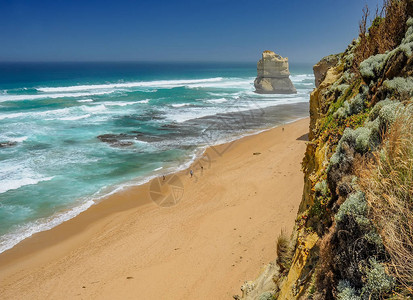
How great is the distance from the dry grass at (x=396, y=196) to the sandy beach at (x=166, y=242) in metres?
6.67

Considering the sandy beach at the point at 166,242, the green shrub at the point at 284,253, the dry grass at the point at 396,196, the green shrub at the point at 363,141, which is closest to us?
the dry grass at the point at 396,196

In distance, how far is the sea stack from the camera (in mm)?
60906

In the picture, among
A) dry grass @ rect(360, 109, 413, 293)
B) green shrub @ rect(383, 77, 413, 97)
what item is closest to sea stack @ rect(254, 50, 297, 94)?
green shrub @ rect(383, 77, 413, 97)

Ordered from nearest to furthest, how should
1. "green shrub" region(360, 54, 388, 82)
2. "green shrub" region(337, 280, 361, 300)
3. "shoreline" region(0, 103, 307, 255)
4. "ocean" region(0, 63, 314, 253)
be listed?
"green shrub" region(337, 280, 361, 300) → "green shrub" region(360, 54, 388, 82) → "shoreline" region(0, 103, 307, 255) → "ocean" region(0, 63, 314, 253)

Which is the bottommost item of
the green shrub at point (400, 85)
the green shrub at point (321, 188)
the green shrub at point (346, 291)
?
the green shrub at point (346, 291)

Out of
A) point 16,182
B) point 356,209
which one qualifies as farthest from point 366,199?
point 16,182

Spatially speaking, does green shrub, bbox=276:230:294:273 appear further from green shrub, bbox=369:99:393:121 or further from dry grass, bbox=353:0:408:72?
dry grass, bbox=353:0:408:72

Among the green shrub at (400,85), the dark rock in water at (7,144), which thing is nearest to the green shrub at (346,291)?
the green shrub at (400,85)

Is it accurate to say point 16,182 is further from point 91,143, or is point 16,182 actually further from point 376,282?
point 376,282

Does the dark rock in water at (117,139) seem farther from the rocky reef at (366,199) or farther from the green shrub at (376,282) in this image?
the green shrub at (376,282)

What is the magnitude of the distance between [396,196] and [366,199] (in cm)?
37

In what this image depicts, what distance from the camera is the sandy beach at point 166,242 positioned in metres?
9.39

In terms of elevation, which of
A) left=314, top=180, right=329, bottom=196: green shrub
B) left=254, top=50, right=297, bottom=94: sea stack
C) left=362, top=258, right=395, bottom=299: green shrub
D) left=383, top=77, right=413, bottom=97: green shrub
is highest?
left=254, top=50, right=297, bottom=94: sea stack

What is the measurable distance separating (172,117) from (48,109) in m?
18.4
